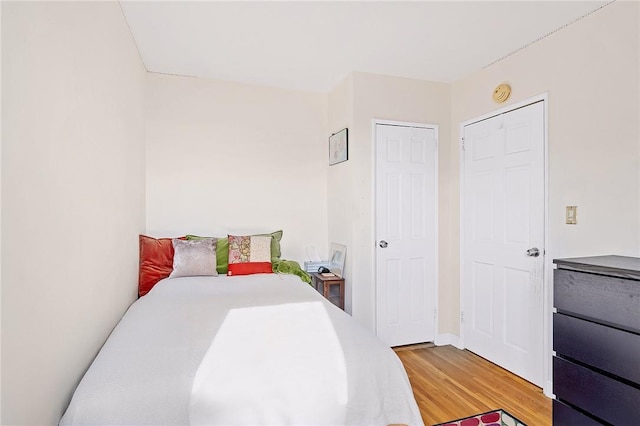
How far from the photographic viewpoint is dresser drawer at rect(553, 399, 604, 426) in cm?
180

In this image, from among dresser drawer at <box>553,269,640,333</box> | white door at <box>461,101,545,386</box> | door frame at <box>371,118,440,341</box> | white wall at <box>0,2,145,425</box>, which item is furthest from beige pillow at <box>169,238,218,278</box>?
dresser drawer at <box>553,269,640,333</box>

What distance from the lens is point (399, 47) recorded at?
2.79m

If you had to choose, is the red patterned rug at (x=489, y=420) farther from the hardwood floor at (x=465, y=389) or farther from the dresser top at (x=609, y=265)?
the dresser top at (x=609, y=265)

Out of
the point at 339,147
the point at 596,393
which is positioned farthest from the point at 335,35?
the point at 596,393

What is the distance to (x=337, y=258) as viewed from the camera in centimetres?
348

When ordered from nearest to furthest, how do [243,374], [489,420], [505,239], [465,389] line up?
1. [243,374]
2. [489,420]
3. [465,389]
4. [505,239]

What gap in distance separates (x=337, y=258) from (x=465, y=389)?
151 cm

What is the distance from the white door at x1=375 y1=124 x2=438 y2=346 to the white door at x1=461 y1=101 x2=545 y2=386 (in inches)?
12.3

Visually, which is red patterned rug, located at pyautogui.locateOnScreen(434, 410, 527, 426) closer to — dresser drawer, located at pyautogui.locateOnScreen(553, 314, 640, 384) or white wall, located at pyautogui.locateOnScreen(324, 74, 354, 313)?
dresser drawer, located at pyautogui.locateOnScreen(553, 314, 640, 384)

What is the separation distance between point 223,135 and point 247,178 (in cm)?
47

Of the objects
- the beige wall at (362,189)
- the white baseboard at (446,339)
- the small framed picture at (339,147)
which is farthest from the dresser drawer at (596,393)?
the small framed picture at (339,147)

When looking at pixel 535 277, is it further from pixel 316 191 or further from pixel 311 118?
pixel 311 118

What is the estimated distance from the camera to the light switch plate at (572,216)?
7.66ft

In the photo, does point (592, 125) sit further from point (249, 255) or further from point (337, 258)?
point (249, 255)
